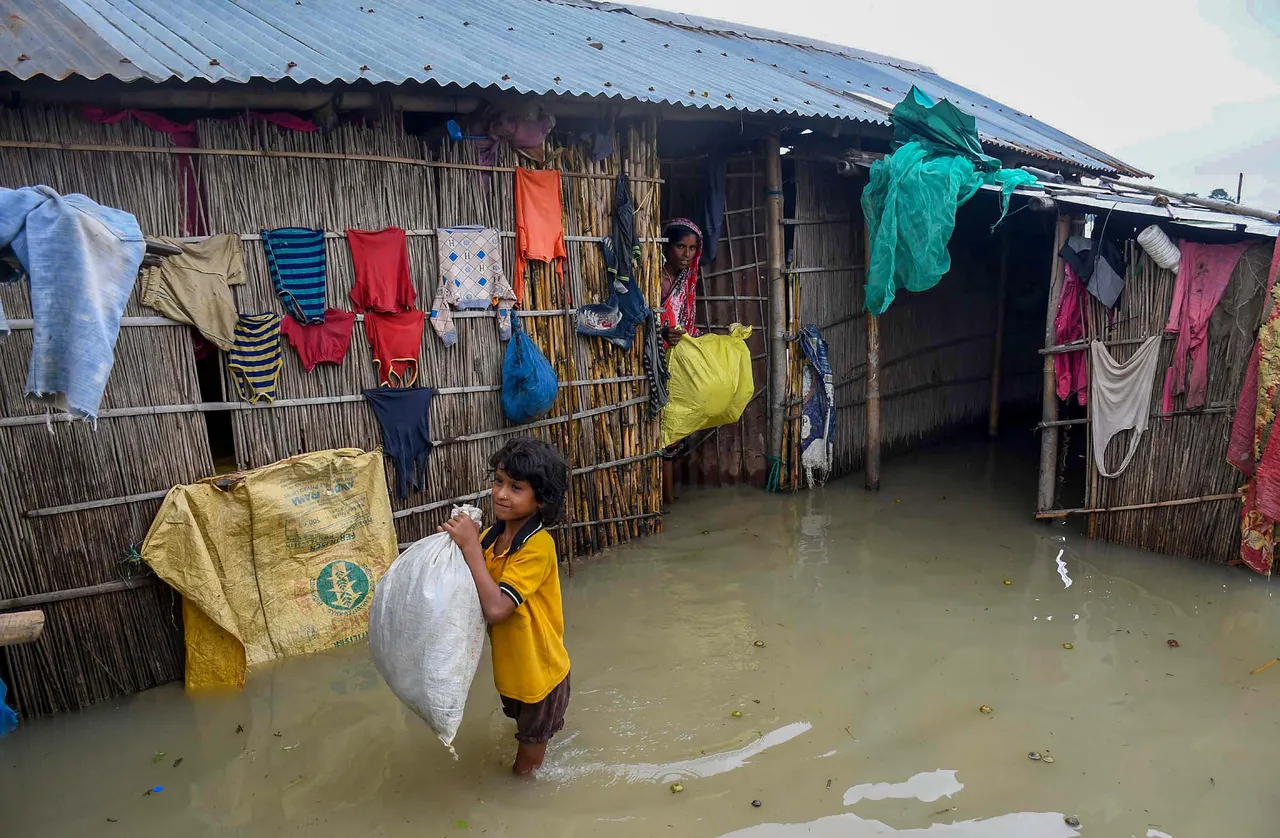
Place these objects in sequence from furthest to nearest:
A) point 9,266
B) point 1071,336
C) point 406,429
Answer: point 1071,336, point 406,429, point 9,266

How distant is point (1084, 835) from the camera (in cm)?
302

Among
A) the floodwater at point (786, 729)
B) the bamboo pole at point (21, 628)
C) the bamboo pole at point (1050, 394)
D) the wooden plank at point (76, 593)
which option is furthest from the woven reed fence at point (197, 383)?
the bamboo pole at point (1050, 394)

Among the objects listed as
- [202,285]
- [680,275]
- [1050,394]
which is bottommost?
[1050,394]

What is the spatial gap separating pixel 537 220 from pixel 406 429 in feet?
4.96

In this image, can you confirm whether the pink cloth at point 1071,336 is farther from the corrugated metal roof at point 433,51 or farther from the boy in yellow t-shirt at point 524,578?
the boy in yellow t-shirt at point 524,578

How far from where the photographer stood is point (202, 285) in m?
3.91

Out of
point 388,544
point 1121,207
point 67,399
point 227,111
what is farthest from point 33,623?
point 1121,207

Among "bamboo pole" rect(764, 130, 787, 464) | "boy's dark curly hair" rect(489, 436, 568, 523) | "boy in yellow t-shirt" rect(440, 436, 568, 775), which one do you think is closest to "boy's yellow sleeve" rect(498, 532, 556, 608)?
"boy in yellow t-shirt" rect(440, 436, 568, 775)

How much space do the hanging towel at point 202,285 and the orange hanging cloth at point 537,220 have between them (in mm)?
1592

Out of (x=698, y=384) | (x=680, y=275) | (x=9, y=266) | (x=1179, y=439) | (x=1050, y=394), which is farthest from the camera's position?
(x=680, y=275)

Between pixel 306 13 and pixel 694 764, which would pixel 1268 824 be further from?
pixel 306 13

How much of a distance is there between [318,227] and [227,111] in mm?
658

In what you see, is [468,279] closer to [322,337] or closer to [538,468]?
[322,337]

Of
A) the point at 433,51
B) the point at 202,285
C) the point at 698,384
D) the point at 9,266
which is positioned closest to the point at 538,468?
the point at 9,266
